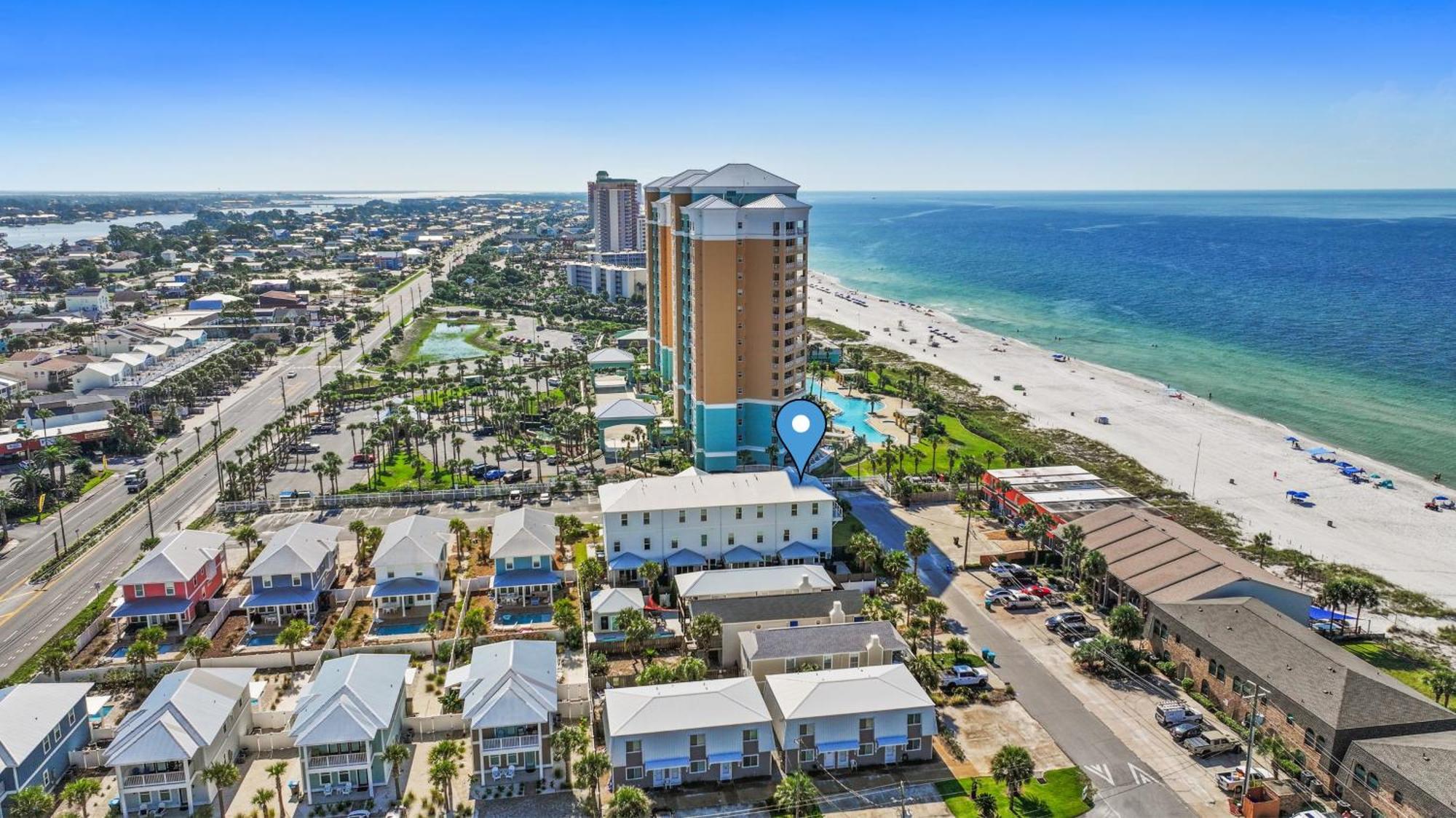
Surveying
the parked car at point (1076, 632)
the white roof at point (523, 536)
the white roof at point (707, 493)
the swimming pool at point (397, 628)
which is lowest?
the swimming pool at point (397, 628)

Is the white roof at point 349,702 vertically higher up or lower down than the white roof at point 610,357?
lower down

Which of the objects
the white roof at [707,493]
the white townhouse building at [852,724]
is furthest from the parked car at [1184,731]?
the white roof at [707,493]

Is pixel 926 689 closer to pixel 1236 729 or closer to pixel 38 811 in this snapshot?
pixel 1236 729

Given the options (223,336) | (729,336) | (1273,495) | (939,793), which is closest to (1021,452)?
(1273,495)

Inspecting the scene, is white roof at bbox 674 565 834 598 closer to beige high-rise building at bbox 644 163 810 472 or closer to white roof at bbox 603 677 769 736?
white roof at bbox 603 677 769 736

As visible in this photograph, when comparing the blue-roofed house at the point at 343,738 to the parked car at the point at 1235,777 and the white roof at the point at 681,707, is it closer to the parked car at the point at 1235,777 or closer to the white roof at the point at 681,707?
the white roof at the point at 681,707

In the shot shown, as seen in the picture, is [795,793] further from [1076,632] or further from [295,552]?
[295,552]

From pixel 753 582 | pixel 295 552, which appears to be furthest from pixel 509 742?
pixel 295 552
